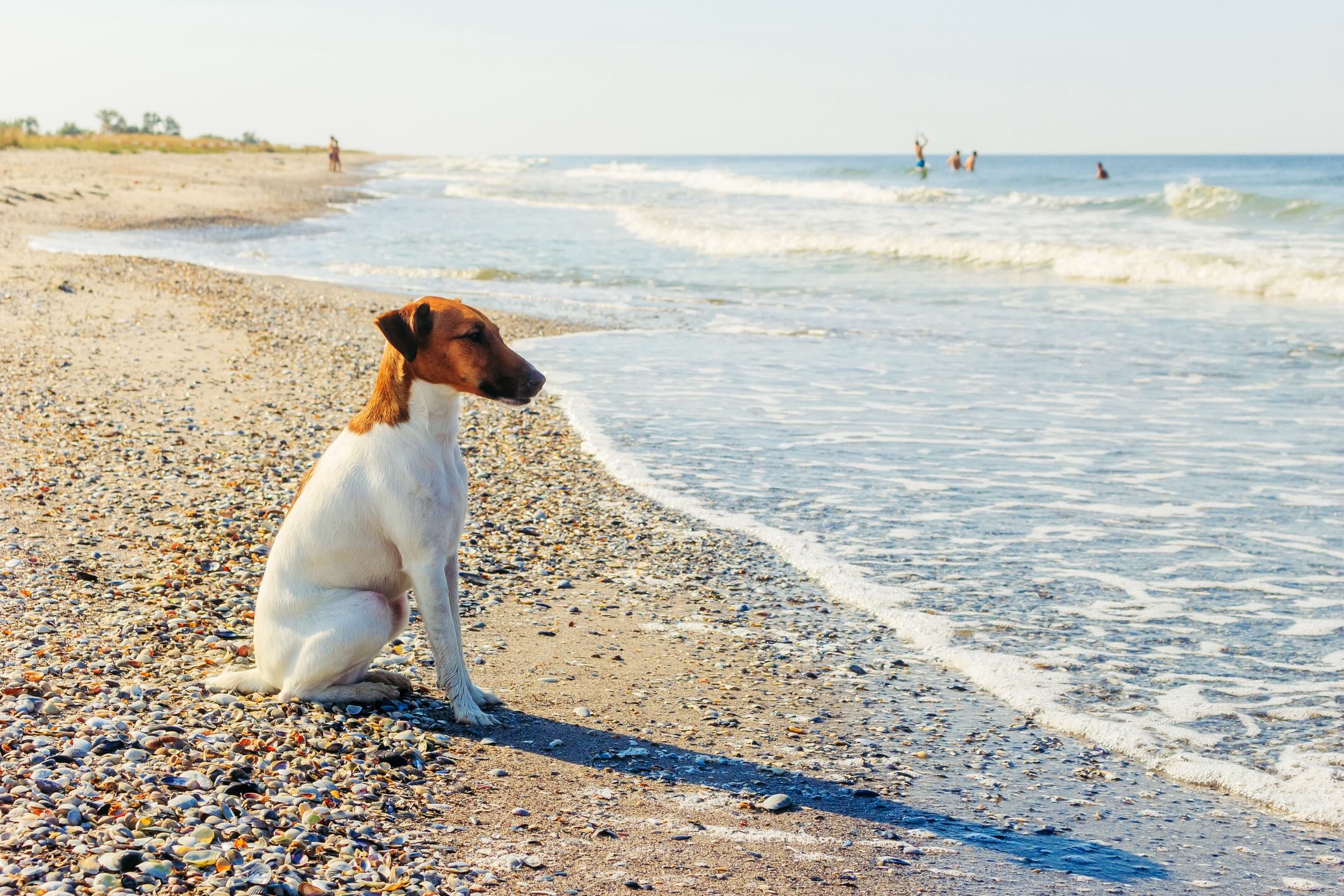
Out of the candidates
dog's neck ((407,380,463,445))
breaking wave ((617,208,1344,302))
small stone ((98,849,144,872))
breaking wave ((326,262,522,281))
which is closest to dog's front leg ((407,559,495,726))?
dog's neck ((407,380,463,445))

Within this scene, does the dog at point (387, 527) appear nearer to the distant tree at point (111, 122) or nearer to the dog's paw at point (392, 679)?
the dog's paw at point (392, 679)

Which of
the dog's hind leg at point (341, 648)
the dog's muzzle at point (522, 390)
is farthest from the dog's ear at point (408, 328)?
the dog's hind leg at point (341, 648)

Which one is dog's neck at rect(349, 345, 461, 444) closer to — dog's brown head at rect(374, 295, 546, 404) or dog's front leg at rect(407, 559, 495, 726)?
dog's brown head at rect(374, 295, 546, 404)

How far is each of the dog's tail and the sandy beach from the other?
0.08 meters

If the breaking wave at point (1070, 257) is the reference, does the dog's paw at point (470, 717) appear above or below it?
below

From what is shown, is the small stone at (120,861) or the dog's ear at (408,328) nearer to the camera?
the small stone at (120,861)

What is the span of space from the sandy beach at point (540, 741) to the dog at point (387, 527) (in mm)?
200

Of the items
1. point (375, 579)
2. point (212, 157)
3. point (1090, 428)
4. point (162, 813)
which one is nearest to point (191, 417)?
point (375, 579)

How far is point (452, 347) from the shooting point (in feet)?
13.1

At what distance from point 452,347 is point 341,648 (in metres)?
1.19

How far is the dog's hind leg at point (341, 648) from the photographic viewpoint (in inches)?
160

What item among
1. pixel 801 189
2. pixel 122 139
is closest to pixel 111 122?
pixel 122 139

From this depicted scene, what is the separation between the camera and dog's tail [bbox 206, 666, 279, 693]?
4.23 meters

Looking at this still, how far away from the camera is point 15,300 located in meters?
12.8
